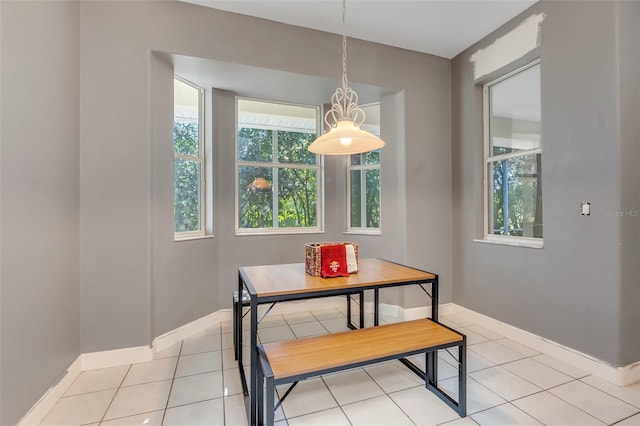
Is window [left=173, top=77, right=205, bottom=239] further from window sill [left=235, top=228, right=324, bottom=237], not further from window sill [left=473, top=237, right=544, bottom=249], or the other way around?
window sill [left=473, top=237, right=544, bottom=249]

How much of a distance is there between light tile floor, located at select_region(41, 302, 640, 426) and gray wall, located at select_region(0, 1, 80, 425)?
1.39 ft

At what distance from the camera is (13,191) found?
1.55 m

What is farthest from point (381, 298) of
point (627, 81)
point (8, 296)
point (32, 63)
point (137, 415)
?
point (32, 63)

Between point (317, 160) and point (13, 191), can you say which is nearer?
point (13, 191)

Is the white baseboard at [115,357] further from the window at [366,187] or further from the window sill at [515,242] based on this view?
the window sill at [515,242]

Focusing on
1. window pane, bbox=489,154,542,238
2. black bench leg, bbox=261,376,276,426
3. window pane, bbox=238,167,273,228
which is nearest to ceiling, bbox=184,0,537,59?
window pane, bbox=489,154,542,238

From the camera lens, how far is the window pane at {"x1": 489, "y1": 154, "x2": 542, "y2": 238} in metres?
2.69

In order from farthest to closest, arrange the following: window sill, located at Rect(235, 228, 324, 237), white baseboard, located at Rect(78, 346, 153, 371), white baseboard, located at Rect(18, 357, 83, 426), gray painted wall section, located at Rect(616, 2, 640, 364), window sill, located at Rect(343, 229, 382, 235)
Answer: window sill, located at Rect(343, 229, 382, 235)
window sill, located at Rect(235, 228, 324, 237)
white baseboard, located at Rect(78, 346, 153, 371)
gray painted wall section, located at Rect(616, 2, 640, 364)
white baseboard, located at Rect(18, 357, 83, 426)

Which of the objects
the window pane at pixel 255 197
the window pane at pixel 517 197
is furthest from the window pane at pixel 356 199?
the window pane at pixel 517 197

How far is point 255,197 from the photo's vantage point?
11.8 feet

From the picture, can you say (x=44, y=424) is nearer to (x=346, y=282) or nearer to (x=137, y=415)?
(x=137, y=415)

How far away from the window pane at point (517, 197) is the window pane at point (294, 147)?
221 cm

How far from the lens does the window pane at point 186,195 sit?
9.70 ft

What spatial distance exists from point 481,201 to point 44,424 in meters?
4.04
